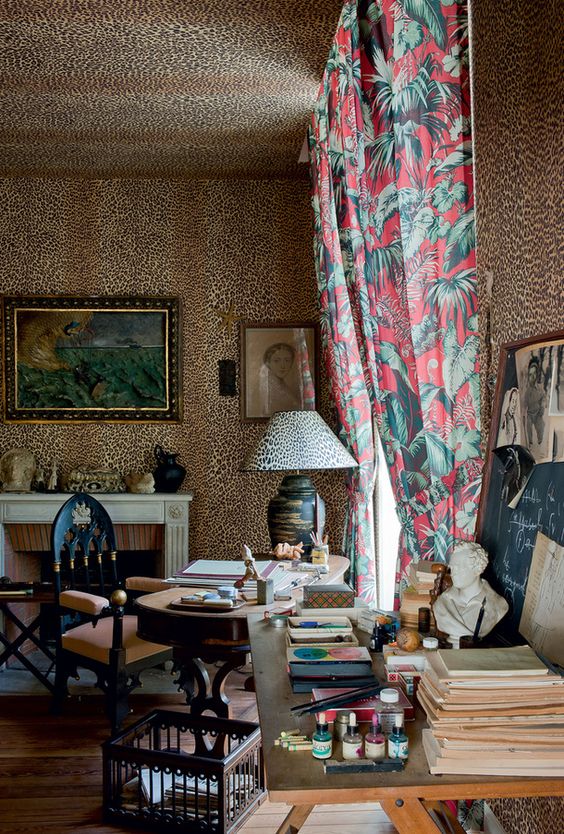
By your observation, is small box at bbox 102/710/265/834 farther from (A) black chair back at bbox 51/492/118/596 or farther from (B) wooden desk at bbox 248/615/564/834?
(B) wooden desk at bbox 248/615/564/834

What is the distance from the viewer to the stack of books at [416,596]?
6.39ft

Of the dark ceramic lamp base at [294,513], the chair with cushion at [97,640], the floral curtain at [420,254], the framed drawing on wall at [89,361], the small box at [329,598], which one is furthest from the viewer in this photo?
the framed drawing on wall at [89,361]

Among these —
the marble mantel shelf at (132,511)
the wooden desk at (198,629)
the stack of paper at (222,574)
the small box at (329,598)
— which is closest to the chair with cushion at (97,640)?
the stack of paper at (222,574)

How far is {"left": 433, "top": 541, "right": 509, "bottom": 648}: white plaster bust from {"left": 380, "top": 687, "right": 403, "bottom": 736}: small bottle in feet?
0.85

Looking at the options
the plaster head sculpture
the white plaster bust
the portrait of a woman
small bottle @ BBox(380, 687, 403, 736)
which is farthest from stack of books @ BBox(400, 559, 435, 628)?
the plaster head sculpture

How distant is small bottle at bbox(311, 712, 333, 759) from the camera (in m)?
1.33

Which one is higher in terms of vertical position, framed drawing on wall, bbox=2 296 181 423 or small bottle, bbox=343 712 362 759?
framed drawing on wall, bbox=2 296 181 423

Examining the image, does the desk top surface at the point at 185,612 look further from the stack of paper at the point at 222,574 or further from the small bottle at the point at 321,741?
the small bottle at the point at 321,741

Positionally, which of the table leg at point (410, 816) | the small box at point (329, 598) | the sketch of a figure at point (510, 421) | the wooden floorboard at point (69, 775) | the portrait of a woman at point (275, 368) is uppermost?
the portrait of a woman at point (275, 368)

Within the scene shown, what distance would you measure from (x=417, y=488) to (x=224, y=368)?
3.41 metres

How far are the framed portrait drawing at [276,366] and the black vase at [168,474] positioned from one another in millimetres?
582

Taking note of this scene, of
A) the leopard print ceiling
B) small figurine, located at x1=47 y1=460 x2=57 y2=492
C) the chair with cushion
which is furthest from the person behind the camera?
small figurine, located at x1=47 y1=460 x2=57 y2=492

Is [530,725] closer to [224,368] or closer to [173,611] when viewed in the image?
[173,611]

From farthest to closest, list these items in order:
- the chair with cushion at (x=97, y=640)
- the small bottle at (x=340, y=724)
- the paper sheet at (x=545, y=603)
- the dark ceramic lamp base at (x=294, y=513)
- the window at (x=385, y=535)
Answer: the window at (x=385, y=535), the dark ceramic lamp base at (x=294, y=513), the chair with cushion at (x=97, y=640), the paper sheet at (x=545, y=603), the small bottle at (x=340, y=724)
